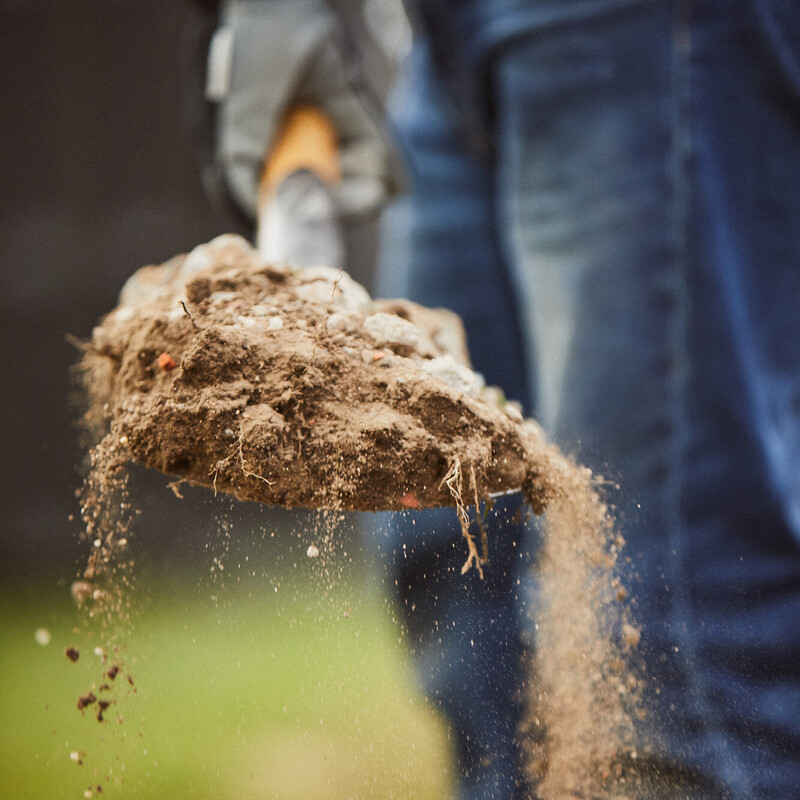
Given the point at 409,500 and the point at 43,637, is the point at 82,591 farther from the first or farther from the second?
the point at 409,500

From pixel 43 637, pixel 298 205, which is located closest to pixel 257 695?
pixel 43 637

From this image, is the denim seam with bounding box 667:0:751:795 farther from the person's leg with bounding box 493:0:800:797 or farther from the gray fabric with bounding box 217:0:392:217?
the gray fabric with bounding box 217:0:392:217

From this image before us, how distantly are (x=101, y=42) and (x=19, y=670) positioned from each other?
836mm

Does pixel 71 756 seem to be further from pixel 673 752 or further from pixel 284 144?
pixel 284 144

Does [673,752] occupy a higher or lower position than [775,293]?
lower

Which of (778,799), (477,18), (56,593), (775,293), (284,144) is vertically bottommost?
(778,799)

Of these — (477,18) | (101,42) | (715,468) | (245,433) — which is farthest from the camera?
(101,42)

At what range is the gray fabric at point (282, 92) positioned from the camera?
795 millimetres

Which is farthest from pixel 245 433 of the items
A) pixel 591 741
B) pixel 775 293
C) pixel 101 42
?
pixel 101 42

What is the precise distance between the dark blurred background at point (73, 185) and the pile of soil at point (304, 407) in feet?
0.78

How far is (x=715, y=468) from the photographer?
81 centimetres

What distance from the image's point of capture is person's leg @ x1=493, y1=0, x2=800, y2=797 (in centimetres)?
79

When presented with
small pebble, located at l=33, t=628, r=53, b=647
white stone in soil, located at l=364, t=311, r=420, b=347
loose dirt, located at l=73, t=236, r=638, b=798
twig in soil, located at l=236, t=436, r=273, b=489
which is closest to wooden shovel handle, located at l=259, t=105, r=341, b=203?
loose dirt, located at l=73, t=236, r=638, b=798

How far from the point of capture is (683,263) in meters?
0.82
